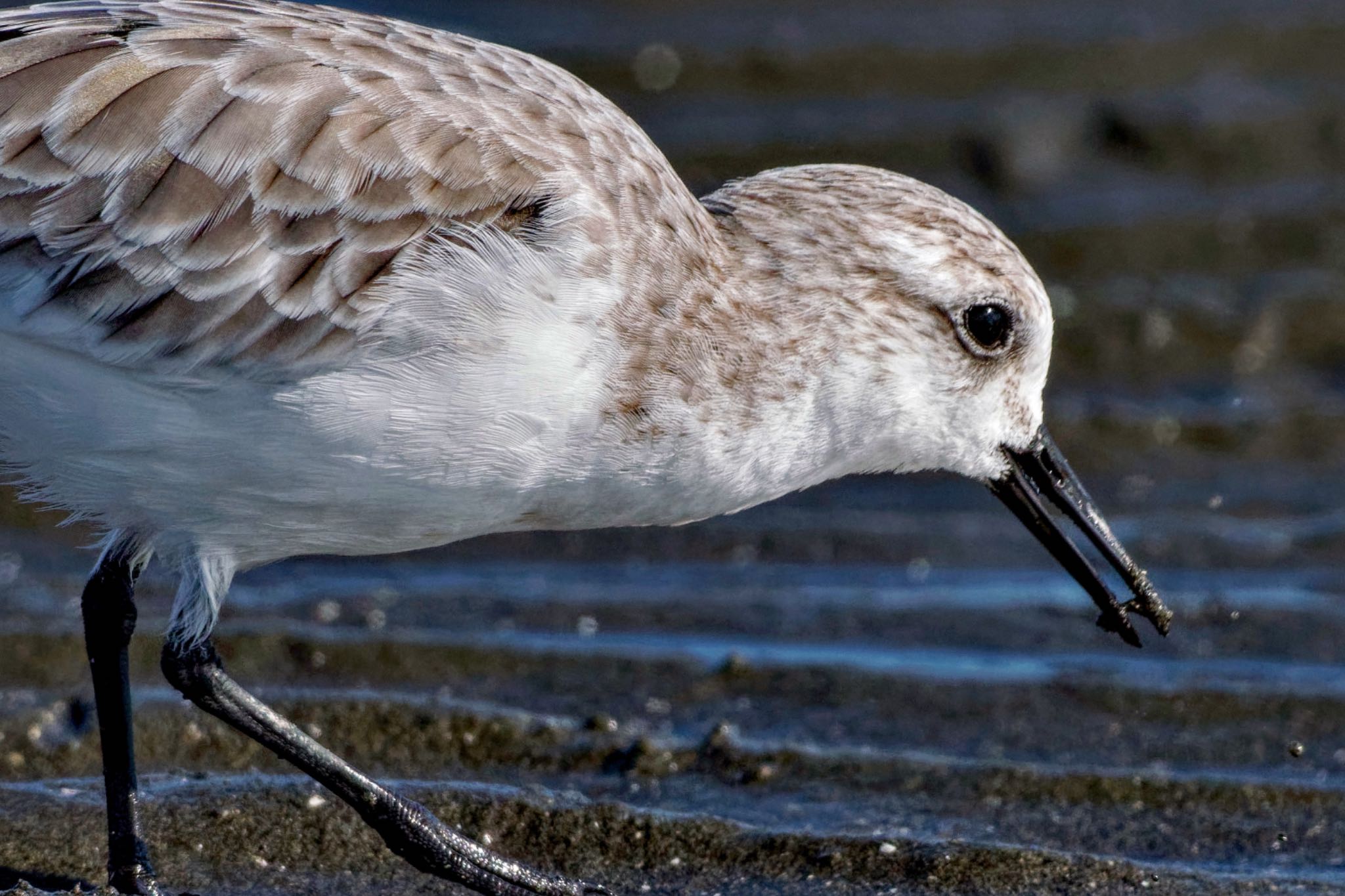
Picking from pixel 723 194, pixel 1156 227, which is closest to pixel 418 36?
pixel 723 194

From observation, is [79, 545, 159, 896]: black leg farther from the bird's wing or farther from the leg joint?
the bird's wing

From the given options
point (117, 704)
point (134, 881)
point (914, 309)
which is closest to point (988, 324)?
point (914, 309)

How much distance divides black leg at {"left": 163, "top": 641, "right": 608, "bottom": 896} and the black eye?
6.07 feet

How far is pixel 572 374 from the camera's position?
16.0 feet

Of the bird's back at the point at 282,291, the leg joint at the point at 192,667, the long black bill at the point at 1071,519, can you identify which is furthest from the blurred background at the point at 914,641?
the bird's back at the point at 282,291

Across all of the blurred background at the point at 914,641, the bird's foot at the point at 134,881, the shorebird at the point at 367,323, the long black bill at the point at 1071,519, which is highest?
the shorebird at the point at 367,323

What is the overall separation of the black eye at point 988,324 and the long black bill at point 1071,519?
358 millimetres

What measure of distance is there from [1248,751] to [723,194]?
8.14 feet

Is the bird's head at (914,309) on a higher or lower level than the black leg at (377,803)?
higher

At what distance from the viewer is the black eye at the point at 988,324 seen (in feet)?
18.1

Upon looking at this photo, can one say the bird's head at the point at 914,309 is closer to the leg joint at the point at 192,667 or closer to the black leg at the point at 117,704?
the leg joint at the point at 192,667

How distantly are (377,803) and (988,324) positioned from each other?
84.2 inches

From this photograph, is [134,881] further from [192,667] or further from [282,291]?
[282,291]

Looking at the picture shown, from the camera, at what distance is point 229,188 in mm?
4902
